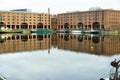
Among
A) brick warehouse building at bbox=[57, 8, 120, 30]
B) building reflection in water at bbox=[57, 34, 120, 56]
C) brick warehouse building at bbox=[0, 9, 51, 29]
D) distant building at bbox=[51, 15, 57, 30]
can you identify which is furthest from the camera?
distant building at bbox=[51, 15, 57, 30]

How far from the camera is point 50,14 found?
545 ft

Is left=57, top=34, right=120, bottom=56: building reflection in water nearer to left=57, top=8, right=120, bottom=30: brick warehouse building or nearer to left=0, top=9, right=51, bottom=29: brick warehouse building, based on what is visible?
left=57, top=8, right=120, bottom=30: brick warehouse building

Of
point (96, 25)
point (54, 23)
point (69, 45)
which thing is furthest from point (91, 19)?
point (69, 45)

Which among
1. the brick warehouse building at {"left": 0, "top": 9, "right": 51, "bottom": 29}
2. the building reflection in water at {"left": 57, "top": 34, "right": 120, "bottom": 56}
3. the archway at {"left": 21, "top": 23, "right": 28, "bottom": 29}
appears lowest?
the building reflection in water at {"left": 57, "top": 34, "right": 120, "bottom": 56}

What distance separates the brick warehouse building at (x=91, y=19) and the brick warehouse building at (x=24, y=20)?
1028cm

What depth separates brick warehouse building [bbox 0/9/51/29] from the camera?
474 feet

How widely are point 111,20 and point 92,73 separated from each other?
117 meters

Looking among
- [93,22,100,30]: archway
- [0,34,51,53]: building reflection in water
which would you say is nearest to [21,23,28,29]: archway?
[93,22,100,30]: archway

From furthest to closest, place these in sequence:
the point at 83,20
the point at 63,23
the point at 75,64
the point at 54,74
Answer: the point at 63,23 → the point at 83,20 → the point at 75,64 → the point at 54,74

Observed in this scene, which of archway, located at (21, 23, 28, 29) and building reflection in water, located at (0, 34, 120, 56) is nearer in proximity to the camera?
building reflection in water, located at (0, 34, 120, 56)

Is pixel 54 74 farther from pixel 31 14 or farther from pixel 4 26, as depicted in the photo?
pixel 31 14

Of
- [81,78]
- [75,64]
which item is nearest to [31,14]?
[75,64]

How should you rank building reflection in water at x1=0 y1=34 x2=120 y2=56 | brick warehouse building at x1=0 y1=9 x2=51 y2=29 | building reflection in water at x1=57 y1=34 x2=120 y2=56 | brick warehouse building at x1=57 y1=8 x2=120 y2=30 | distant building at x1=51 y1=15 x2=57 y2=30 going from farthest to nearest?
distant building at x1=51 y1=15 x2=57 y2=30 < brick warehouse building at x1=0 y1=9 x2=51 y2=29 < brick warehouse building at x1=57 y1=8 x2=120 y2=30 < building reflection in water at x1=0 y1=34 x2=120 y2=56 < building reflection in water at x1=57 y1=34 x2=120 y2=56

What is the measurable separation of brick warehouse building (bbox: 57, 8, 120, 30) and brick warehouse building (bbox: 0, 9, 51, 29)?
10278mm
